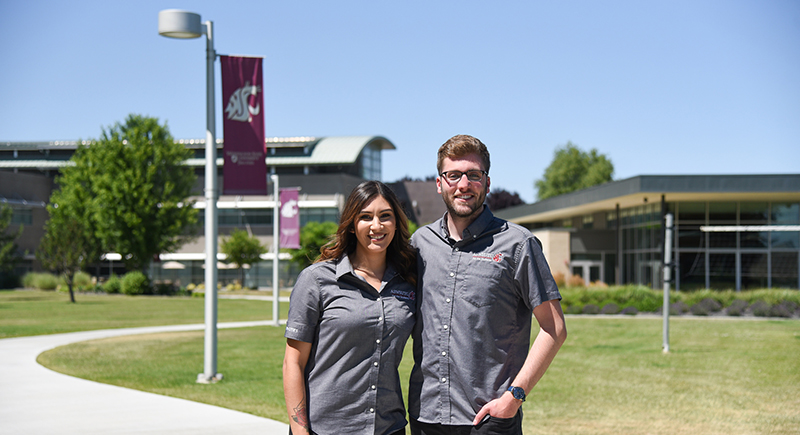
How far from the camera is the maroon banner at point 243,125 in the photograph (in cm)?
1116

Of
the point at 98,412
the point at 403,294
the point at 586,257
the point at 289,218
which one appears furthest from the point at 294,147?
the point at 403,294

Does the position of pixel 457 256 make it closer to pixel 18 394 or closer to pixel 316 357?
pixel 316 357

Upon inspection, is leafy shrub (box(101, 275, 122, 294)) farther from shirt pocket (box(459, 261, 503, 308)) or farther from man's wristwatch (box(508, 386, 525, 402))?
man's wristwatch (box(508, 386, 525, 402))

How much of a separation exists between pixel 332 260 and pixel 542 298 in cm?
102

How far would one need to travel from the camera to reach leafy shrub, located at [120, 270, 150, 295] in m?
44.8

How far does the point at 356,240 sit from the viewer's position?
11.8 feet

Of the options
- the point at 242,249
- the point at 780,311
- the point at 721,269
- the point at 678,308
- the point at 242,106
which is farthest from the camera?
the point at 242,249

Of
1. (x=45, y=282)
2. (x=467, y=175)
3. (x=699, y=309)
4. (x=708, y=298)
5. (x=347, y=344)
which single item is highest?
(x=467, y=175)

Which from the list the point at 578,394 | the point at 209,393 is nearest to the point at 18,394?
the point at 209,393

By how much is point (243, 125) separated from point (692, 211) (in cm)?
2872

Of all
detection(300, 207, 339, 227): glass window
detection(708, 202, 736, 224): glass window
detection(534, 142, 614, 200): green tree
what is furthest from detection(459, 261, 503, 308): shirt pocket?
detection(534, 142, 614, 200): green tree

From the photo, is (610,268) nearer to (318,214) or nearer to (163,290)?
(163,290)

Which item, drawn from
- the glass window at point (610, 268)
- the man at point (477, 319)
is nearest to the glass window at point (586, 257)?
the glass window at point (610, 268)

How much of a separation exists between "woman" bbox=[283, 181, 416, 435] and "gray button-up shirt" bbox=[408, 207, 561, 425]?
15cm
